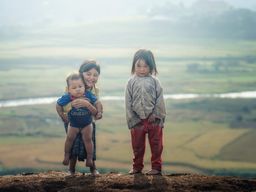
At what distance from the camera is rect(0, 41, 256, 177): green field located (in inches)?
1479

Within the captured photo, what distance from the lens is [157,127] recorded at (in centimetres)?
782

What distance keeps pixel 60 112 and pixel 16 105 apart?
56.0 meters

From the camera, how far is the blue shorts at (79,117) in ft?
24.8

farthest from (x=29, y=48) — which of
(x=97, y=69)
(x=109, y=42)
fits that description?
(x=97, y=69)

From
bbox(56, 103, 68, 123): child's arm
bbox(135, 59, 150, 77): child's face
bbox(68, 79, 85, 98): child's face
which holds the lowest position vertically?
bbox(56, 103, 68, 123): child's arm

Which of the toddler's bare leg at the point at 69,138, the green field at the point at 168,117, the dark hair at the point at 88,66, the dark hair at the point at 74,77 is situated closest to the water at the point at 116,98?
the green field at the point at 168,117

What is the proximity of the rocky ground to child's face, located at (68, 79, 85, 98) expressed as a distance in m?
1.25

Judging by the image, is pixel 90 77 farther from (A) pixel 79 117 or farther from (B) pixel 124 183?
(B) pixel 124 183

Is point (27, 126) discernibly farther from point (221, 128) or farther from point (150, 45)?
point (150, 45)

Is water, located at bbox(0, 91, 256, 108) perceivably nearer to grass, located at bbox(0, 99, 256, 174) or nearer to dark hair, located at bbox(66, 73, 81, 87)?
grass, located at bbox(0, 99, 256, 174)

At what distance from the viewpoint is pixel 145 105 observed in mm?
7711

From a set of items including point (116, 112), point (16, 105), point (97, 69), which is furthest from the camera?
point (16, 105)

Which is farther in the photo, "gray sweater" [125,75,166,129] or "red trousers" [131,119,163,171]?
"red trousers" [131,119,163,171]

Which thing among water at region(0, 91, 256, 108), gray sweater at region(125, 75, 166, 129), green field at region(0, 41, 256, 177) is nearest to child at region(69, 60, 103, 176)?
gray sweater at region(125, 75, 166, 129)
